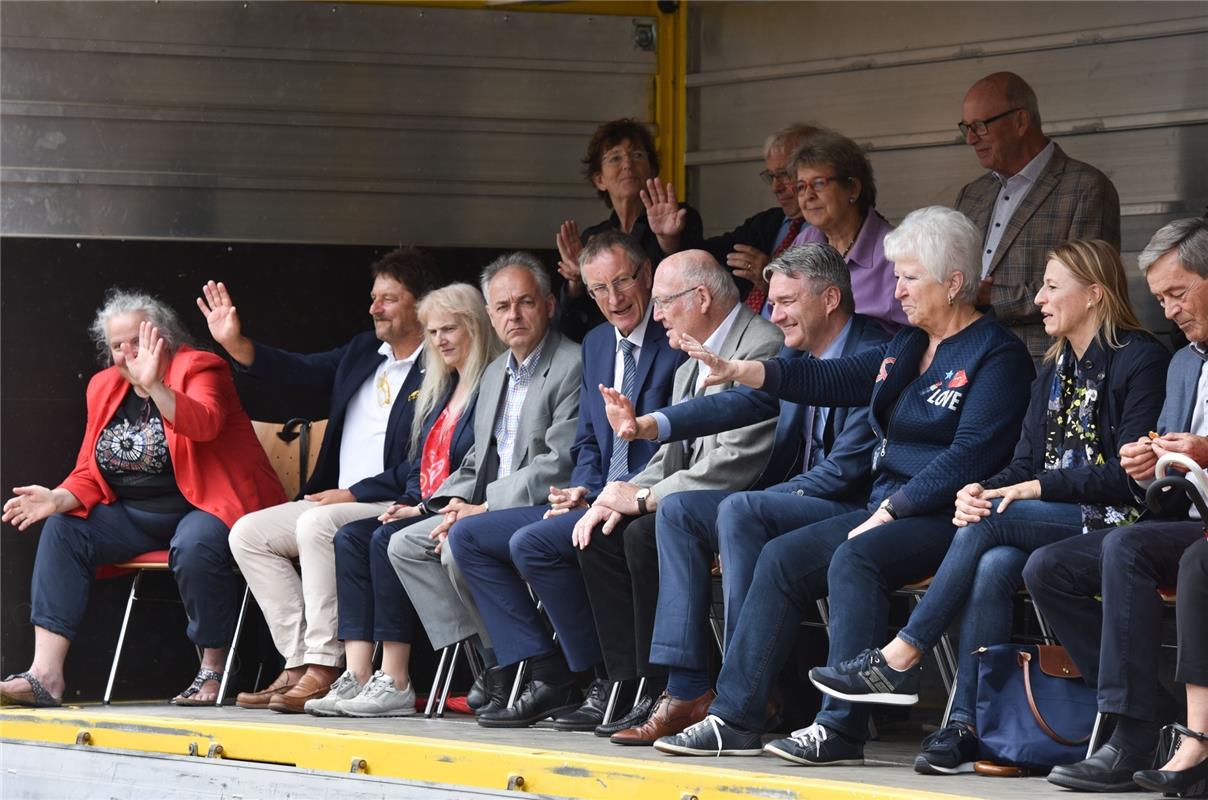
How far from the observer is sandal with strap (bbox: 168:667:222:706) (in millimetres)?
6367

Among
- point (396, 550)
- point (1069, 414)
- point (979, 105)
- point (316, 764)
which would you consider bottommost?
point (316, 764)

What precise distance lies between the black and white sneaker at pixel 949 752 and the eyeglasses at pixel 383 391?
2.79 meters

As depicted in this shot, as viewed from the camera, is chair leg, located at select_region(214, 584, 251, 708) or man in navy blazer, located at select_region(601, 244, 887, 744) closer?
man in navy blazer, located at select_region(601, 244, 887, 744)

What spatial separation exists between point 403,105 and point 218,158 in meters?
0.78

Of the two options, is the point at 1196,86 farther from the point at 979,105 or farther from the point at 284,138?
the point at 284,138

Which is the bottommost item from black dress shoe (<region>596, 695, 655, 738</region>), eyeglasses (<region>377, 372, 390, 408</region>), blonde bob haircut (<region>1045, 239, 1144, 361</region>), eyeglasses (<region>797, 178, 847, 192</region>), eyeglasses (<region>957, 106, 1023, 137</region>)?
black dress shoe (<region>596, 695, 655, 738</region>)

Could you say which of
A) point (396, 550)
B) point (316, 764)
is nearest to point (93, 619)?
point (396, 550)

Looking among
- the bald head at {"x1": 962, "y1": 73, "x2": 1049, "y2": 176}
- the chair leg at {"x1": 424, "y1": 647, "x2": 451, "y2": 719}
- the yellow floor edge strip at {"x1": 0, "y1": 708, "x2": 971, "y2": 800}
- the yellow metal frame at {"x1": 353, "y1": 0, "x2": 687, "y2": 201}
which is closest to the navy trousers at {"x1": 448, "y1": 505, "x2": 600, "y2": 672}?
the chair leg at {"x1": 424, "y1": 647, "x2": 451, "y2": 719}

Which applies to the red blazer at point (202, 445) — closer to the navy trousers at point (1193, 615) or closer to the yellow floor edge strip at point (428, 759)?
the yellow floor edge strip at point (428, 759)

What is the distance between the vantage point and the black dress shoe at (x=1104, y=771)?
4.01 meters

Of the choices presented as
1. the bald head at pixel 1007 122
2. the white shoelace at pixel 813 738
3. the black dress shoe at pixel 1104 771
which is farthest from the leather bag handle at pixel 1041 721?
the bald head at pixel 1007 122

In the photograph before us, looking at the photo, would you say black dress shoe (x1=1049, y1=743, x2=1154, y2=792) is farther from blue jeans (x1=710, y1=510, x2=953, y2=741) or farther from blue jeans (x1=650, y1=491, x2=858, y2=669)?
blue jeans (x1=650, y1=491, x2=858, y2=669)

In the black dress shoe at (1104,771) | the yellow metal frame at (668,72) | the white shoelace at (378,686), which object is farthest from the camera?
the yellow metal frame at (668,72)

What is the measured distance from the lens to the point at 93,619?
22.8 feet
